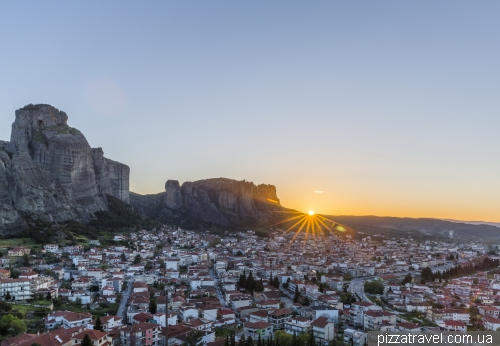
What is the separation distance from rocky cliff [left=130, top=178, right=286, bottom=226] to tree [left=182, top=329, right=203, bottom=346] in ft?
235

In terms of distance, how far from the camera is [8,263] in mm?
34250

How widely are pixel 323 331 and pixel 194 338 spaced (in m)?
6.73

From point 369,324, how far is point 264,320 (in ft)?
20.0

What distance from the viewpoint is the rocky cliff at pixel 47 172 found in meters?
51.5

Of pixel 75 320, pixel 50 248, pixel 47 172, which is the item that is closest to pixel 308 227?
pixel 47 172

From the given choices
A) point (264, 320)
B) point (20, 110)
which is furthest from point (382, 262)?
point (20, 110)

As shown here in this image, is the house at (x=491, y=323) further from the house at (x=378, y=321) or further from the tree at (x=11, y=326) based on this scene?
the tree at (x=11, y=326)

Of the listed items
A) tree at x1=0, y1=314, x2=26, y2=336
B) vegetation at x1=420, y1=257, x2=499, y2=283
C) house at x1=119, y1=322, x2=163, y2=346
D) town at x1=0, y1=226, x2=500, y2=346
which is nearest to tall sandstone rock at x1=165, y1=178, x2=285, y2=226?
town at x1=0, y1=226, x2=500, y2=346

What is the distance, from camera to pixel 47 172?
57344mm

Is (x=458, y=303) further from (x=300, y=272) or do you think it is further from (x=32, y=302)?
(x=32, y=302)

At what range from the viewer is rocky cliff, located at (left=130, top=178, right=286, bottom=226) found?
93.6 m

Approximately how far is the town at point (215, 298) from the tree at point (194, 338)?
0.05 m

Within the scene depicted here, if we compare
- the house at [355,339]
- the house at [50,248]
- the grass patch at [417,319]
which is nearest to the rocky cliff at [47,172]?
the house at [50,248]

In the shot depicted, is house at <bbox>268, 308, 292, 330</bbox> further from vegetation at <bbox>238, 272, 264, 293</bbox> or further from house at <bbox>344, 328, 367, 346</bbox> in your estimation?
vegetation at <bbox>238, 272, 264, 293</bbox>
